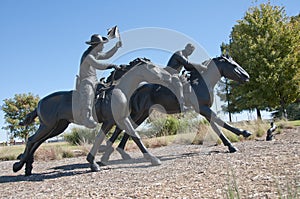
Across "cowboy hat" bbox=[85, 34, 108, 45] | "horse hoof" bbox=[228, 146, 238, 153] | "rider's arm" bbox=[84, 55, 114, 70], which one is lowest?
"horse hoof" bbox=[228, 146, 238, 153]

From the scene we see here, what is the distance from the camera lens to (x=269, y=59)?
64.1ft

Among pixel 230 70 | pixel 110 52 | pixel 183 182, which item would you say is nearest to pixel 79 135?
pixel 110 52

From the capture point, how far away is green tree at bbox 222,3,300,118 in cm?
1912

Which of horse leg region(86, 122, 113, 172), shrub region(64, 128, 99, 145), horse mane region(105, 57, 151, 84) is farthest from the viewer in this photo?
shrub region(64, 128, 99, 145)

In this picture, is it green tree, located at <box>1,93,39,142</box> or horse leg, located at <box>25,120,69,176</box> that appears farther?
green tree, located at <box>1,93,39,142</box>

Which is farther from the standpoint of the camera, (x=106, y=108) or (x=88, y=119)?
(x=106, y=108)

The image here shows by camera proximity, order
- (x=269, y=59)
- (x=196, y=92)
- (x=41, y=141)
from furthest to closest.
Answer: (x=269, y=59) → (x=196, y=92) → (x=41, y=141)

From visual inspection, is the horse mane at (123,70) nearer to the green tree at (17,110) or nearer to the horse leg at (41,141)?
the horse leg at (41,141)

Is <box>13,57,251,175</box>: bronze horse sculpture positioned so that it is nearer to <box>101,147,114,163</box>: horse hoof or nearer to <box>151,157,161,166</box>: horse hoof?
<box>151,157,161,166</box>: horse hoof

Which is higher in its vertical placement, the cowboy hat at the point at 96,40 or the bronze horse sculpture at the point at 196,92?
the cowboy hat at the point at 96,40

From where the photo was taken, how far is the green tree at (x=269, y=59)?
19125 millimetres

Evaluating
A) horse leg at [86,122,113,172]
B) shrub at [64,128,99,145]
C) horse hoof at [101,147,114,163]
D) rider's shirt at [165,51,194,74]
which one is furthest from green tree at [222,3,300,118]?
horse leg at [86,122,113,172]

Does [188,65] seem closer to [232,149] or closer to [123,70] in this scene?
[123,70]

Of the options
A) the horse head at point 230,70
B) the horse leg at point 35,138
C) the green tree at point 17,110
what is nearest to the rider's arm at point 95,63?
the horse leg at point 35,138
